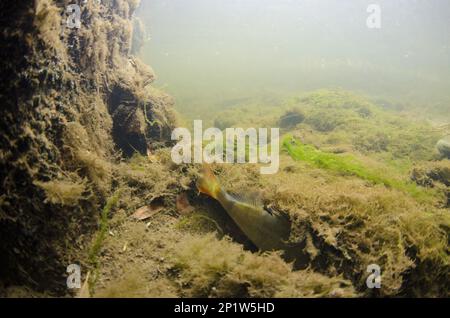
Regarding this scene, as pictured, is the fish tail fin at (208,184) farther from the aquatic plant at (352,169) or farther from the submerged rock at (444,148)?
the submerged rock at (444,148)

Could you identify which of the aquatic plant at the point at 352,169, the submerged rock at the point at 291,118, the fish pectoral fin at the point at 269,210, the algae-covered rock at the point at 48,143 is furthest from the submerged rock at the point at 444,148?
the algae-covered rock at the point at 48,143

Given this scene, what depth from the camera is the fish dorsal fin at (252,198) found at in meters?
3.65

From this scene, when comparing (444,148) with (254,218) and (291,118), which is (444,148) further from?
(254,218)

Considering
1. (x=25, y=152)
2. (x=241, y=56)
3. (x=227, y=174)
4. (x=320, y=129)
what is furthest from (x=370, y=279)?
(x=241, y=56)

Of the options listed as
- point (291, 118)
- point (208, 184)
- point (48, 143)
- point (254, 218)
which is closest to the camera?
point (48, 143)

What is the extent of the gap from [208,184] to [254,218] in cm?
78

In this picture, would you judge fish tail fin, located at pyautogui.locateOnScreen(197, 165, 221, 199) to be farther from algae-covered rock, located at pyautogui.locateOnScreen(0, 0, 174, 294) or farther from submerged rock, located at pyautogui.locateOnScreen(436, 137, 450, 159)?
submerged rock, located at pyautogui.locateOnScreen(436, 137, 450, 159)

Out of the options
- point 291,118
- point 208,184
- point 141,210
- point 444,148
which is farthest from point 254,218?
point 291,118

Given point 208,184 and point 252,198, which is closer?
point 252,198

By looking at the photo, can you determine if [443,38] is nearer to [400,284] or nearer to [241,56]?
[241,56]

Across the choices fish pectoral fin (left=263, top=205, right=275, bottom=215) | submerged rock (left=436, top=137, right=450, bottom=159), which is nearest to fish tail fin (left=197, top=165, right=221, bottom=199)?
fish pectoral fin (left=263, top=205, right=275, bottom=215)

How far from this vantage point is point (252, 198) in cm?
370

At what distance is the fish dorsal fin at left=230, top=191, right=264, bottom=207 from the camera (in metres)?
3.65

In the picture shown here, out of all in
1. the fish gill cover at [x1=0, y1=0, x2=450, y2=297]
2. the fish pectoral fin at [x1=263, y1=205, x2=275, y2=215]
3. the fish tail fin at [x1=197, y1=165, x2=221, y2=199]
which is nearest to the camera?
the fish gill cover at [x1=0, y1=0, x2=450, y2=297]
